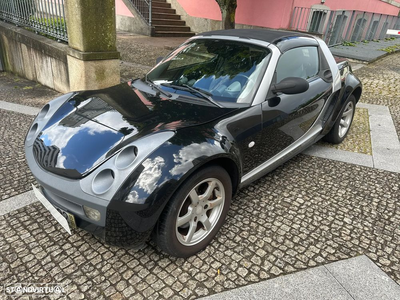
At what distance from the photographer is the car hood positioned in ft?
6.66

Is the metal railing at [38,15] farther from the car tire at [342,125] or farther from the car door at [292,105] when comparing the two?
the car tire at [342,125]

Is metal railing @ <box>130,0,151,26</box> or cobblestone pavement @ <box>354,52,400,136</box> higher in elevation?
metal railing @ <box>130,0,151,26</box>

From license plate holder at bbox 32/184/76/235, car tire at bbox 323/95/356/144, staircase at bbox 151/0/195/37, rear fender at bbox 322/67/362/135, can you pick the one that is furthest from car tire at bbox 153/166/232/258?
staircase at bbox 151/0/195/37

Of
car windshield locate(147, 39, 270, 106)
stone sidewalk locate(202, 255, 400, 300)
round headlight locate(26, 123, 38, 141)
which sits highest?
car windshield locate(147, 39, 270, 106)

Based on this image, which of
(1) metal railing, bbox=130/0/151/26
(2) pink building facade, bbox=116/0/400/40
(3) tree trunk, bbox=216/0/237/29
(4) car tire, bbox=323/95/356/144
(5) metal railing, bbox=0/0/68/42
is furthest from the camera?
(1) metal railing, bbox=130/0/151/26

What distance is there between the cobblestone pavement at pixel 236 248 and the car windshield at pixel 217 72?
1086 millimetres

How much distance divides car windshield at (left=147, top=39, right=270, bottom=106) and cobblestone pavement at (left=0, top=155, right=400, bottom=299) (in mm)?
1086

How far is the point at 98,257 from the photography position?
7.43ft

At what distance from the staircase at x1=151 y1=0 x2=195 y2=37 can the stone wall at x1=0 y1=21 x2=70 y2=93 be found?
7.28 m

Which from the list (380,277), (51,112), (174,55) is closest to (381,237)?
(380,277)

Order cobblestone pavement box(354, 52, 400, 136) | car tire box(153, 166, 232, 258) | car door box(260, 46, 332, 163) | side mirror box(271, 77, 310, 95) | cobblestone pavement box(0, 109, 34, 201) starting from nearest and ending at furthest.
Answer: car tire box(153, 166, 232, 258)
side mirror box(271, 77, 310, 95)
car door box(260, 46, 332, 163)
cobblestone pavement box(0, 109, 34, 201)
cobblestone pavement box(354, 52, 400, 136)

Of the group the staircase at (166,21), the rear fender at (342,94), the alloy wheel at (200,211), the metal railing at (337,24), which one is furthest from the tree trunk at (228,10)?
the alloy wheel at (200,211)

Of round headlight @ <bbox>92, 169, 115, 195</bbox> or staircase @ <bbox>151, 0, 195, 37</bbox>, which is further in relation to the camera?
staircase @ <bbox>151, 0, 195, 37</bbox>

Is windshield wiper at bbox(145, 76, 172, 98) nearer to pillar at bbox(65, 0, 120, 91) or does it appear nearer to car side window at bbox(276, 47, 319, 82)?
car side window at bbox(276, 47, 319, 82)
